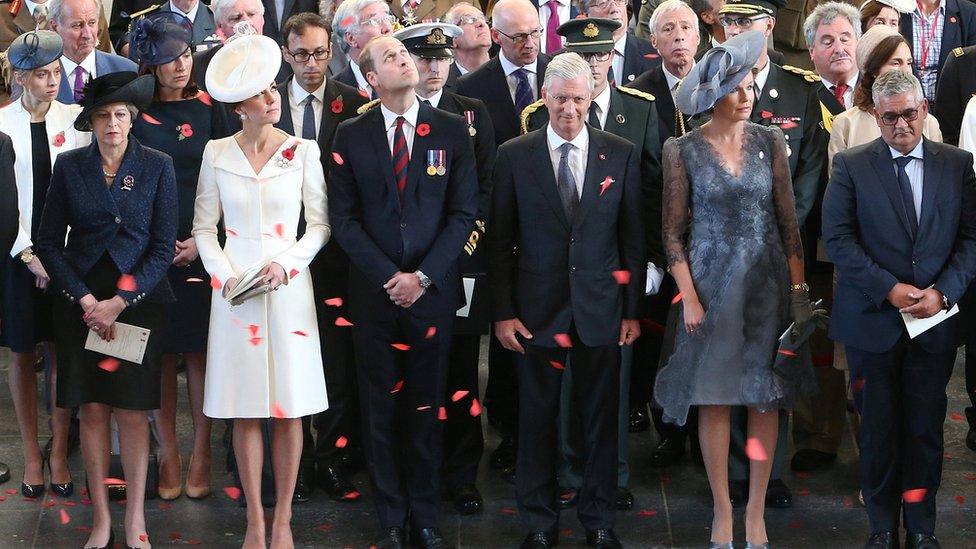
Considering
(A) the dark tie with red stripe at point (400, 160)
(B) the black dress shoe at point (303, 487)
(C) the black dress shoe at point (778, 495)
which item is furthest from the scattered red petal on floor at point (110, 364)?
(C) the black dress shoe at point (778, 495)

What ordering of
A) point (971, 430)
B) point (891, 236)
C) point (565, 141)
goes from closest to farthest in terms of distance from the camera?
point (891, 236)
point (565, 141)
point (971, 430)

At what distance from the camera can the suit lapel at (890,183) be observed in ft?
19.1

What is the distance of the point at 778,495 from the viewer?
659 cm

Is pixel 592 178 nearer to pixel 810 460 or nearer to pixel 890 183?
pixel 890 183

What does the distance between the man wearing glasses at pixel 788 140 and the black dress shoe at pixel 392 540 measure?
1.42 m

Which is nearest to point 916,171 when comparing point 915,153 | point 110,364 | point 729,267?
point 915,153

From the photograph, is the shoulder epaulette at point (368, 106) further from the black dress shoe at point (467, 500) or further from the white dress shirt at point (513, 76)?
the black dress shoe at point (467, 500)

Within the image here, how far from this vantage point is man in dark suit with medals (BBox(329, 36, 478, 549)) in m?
6.02

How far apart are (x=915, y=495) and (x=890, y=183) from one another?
1213 millimetres

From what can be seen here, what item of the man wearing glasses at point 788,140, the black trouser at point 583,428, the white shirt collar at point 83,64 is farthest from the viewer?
the white shirt collar at point 83,64

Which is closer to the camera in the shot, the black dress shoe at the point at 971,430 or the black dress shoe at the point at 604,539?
the black dress shoe at the point at 604,539

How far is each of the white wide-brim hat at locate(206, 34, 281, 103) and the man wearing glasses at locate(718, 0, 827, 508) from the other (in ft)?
6.88

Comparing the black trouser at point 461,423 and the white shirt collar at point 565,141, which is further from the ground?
the white shirt collar at point 565,141

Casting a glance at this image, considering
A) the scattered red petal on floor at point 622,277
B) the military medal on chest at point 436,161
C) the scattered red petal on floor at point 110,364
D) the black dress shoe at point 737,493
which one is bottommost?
the black dress shoe at point 737,493
